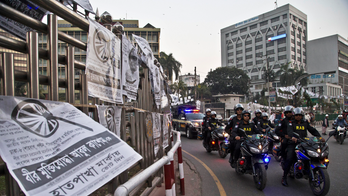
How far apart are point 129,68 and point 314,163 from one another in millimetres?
4319

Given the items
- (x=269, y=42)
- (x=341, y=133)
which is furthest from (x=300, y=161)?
(x=269, y=42)

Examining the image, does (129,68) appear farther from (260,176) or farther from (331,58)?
(331,58)

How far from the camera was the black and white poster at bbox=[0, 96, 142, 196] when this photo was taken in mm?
1252

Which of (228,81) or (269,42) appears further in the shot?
(269,42)

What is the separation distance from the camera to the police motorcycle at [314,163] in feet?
15.4

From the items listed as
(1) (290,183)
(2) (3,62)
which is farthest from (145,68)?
(1) (290,183)

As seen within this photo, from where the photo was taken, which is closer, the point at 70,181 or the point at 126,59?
the point at 70,181

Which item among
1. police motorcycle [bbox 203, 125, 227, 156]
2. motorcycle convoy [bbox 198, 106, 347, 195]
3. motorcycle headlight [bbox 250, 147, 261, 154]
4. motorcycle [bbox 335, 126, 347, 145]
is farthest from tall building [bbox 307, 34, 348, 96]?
motorcycle headlight [bbox 250, 147, 261, 154]

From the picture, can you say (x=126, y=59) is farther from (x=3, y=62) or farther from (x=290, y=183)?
(x=290, y=183)

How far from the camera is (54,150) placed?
1.42m

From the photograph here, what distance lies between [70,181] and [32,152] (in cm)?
28

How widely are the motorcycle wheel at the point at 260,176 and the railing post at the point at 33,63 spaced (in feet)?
15.8

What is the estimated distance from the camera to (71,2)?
2385mm

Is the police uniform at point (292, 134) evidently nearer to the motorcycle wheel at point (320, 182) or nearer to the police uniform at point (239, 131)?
the motorcycle wheel at point (320, 182)
